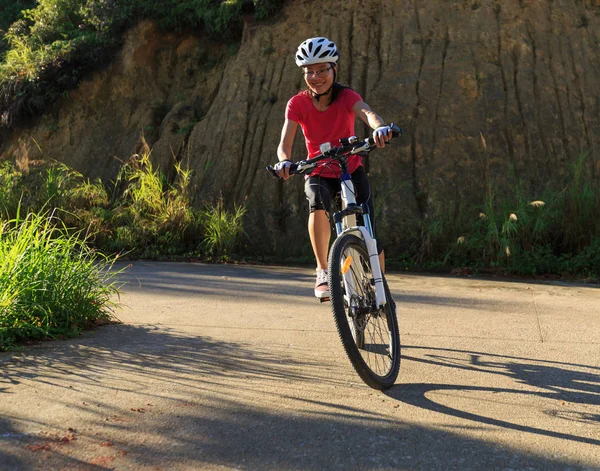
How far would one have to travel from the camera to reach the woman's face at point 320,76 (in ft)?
16.6

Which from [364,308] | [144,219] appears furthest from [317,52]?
[144,219]

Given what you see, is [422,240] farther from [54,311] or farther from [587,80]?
[54,311]

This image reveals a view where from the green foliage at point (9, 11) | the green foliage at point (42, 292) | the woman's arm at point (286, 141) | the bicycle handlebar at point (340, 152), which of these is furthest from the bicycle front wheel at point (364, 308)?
the green foliage at point (9, 11)

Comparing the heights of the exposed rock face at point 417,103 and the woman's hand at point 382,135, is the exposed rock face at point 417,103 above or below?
above

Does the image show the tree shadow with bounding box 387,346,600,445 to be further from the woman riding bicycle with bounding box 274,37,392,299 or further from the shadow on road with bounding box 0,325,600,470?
the woman riding bicycle with bounding box 274,37,392,299

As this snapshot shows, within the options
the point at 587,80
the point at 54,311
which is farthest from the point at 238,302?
the point at 587,80

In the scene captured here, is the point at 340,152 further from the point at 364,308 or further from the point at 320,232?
the point at 364,308

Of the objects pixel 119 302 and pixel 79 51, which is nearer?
pixel 119 302

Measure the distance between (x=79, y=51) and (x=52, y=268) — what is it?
12.8 metres

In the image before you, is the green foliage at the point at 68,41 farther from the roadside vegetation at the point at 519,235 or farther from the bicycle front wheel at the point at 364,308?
the bicycle front wheel at the point at 364,308

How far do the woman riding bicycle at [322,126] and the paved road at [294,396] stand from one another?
845 mm

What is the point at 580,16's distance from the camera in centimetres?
1405

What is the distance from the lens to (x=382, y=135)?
4.43 metres

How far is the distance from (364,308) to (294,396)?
0.76 meters
